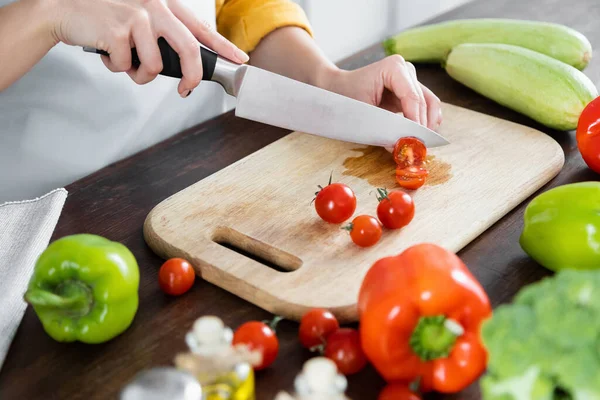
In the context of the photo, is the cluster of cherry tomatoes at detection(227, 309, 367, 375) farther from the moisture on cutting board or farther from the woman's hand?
the woman's hand

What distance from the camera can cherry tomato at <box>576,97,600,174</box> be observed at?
1.35 metres

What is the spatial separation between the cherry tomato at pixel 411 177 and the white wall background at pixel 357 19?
1.43 metres

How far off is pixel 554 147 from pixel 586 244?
45 centimetres

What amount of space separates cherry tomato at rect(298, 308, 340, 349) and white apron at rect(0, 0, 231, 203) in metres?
0.77

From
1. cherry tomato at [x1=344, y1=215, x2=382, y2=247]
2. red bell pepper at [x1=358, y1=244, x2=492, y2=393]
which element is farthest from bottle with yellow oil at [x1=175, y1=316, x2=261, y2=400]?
cherry tomato at [x1=344, y1=215, x2=382, y2=247]

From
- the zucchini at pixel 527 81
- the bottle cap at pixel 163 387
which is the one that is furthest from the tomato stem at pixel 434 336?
the zucchini at pixel 527 81

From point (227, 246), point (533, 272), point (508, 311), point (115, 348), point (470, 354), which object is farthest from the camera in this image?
point (227, 246)

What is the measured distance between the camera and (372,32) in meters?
2.96

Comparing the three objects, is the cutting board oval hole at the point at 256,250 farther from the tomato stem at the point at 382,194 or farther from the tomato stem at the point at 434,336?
the tomato stem at the point at 434,336

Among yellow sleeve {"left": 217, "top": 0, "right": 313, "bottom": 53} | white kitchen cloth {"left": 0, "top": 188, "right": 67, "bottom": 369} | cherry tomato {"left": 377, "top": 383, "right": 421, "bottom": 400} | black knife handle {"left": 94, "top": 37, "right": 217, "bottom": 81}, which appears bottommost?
white kitchen cloth {"left": 0, "top": 188, "right": 67, "bottom": 369}

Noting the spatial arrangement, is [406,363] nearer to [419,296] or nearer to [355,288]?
[419,296]

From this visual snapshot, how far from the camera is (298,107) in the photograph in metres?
1.34

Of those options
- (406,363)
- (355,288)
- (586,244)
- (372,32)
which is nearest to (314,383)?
(406,363)

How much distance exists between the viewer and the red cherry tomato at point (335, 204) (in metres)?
1.19
